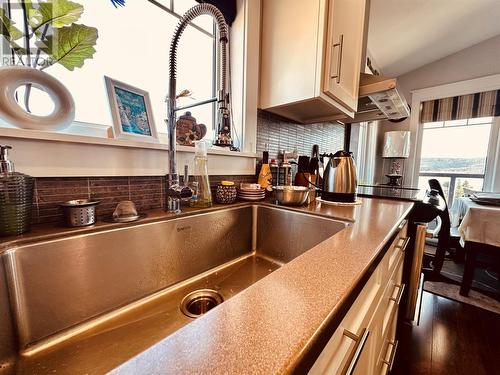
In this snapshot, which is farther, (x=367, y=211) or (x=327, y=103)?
(x=327, y=103)

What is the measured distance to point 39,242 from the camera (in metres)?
0.45

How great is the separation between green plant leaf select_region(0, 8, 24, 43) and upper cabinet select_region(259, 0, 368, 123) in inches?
36.1

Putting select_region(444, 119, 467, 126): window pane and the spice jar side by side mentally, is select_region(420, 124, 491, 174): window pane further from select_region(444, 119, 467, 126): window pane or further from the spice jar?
the spice jar

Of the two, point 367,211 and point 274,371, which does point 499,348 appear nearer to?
point 367,211

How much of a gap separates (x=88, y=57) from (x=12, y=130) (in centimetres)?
30

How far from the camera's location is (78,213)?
533mm

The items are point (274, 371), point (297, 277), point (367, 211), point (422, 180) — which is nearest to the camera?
point (274, 371)

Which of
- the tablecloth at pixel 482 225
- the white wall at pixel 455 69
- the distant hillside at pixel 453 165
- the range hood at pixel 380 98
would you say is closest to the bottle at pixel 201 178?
the range hood at pixel 380 98

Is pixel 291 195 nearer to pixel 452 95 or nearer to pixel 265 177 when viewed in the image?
pixel 265 177

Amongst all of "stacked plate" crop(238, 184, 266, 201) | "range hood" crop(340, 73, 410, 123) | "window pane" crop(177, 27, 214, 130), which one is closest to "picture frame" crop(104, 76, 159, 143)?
"window pane" crop(177, 27, 214, 130)

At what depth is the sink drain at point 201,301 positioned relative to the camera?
23.6 inches

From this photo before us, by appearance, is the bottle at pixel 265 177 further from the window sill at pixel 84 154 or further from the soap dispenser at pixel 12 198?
the soap dispenser at pixel 12 198

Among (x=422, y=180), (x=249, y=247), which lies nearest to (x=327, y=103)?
(x=249, y=247)

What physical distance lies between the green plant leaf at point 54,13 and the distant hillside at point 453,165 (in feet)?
13.0
